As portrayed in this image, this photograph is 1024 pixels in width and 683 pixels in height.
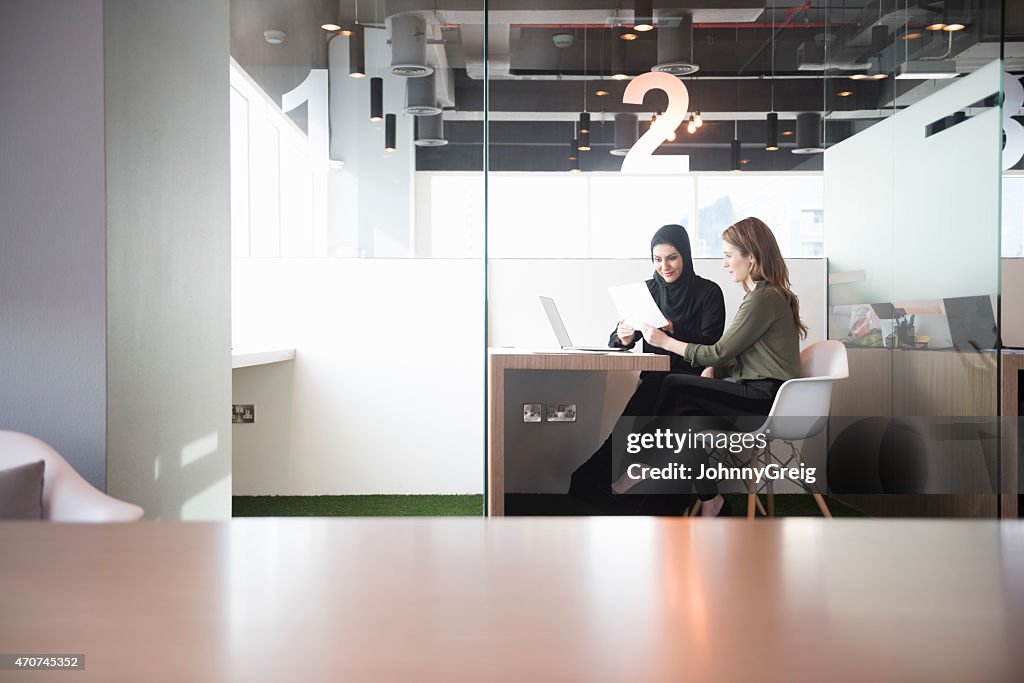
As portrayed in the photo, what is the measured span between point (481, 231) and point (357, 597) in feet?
11.1

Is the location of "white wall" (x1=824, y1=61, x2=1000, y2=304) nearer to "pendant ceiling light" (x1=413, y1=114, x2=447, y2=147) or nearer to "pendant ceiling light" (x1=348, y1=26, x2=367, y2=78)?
"pendant ceiling light" (x1=413, y1=114, x2=447, y2=147)

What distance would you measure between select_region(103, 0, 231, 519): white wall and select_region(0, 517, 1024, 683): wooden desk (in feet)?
7.59

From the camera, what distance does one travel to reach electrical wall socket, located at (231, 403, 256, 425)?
173 inches

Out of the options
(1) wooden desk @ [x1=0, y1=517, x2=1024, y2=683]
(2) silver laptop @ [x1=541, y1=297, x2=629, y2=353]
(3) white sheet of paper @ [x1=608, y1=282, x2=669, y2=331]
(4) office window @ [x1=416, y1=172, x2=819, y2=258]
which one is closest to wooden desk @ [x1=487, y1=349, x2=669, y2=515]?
(2) silver laptop @ [x1=541, y1=297, x2=629, y2=353]

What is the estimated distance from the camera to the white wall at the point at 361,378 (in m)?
4.33

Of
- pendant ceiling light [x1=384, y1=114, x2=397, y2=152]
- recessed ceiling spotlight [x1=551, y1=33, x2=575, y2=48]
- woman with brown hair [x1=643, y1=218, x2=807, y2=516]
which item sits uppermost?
recessed ceiling spotlight [x1=551, y1=33, x2=575, y2=48]

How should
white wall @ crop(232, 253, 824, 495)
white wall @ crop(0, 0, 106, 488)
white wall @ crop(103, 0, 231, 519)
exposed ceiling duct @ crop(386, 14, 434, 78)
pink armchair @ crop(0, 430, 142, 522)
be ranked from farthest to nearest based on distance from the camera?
white wall @ crop(232, 253, 824, 495), exposed ceiling duct @ crop(386, 14, 434, 78), white wall @ crop(103, 0, 231, 519), white wall @ crop(0, 0, 106, 488), pink armchair @ crop(0, 430, 142, 522)

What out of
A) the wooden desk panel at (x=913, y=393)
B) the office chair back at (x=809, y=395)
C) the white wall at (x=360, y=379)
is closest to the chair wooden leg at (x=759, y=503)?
the office chair back at (x=809, y=395)

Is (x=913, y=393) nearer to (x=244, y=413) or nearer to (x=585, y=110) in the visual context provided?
(x=585, y=110)

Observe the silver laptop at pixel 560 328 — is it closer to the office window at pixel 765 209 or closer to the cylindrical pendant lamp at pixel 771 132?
the office window at pixel 765 209

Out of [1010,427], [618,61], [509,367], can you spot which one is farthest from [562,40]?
[1010,427]

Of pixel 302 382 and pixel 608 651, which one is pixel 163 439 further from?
pixel 608 651

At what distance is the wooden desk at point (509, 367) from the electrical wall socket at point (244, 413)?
166cm

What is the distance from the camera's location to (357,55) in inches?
138
